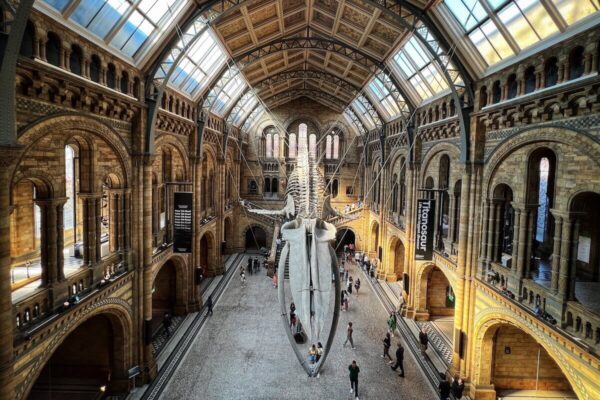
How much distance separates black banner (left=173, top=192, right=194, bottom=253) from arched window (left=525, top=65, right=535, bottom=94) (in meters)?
12.1

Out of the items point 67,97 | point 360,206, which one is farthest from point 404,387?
point 360,206

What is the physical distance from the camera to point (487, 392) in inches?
509

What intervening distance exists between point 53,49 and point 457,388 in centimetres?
1531

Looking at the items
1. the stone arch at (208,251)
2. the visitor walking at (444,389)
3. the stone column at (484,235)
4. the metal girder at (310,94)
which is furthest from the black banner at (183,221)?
the metal girder at (310,94)

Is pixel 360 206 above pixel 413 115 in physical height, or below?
below

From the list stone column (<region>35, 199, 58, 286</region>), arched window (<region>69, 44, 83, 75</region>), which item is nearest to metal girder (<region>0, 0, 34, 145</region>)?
arched window (<region>69, 44, 83, 75</region>)

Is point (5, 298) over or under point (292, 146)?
under

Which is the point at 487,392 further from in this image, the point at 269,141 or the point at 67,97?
the point at 269,141

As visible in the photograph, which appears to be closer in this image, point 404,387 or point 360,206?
point 404,387

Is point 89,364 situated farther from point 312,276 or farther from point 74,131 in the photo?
point 312,276

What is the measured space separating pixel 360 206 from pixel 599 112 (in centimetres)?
2535

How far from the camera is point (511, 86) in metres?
11.7

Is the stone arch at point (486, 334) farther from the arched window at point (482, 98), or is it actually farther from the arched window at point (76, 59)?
the arched window at point (76, 59)

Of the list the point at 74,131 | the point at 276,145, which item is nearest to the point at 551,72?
the point at 74,131
